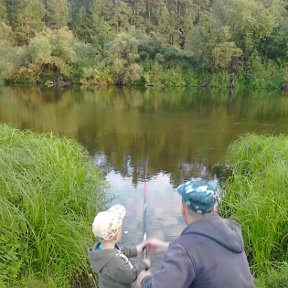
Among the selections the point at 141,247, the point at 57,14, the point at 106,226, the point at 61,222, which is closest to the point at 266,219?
the point at 141,247

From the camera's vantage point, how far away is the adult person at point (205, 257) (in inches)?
74.3

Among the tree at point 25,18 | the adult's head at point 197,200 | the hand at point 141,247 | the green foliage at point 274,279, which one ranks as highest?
the tree at point 25,18

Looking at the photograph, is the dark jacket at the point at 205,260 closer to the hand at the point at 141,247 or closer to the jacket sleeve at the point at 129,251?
the hand at the point at 141,247

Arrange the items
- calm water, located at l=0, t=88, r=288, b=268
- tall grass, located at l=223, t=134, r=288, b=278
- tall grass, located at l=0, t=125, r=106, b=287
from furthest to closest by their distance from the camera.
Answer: calm water, located at l=0, t=88, r=288, b=268 < tall grass, located at l=223, t=134, r=288, b=278 < tall grass, located at l=0, t=125, r=106, b=287

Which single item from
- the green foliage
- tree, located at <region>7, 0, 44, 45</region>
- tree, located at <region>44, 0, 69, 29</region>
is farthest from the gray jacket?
tree, located at <region>44, 0, 69, 29</region>

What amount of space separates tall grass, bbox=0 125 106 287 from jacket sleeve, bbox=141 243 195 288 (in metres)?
2.21

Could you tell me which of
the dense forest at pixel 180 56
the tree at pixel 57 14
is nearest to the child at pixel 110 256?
the dense forest at pixel 180 56

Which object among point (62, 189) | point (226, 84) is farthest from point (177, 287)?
point (226, 84)

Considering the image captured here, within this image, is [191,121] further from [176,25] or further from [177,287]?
[176,25]

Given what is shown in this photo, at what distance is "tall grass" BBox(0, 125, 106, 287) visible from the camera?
3.91 metres

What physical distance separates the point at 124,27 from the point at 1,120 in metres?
35.7

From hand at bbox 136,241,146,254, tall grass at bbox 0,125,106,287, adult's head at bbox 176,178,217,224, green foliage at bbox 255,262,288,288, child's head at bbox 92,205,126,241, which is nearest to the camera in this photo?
adult's head at bbox 176,178,217,224

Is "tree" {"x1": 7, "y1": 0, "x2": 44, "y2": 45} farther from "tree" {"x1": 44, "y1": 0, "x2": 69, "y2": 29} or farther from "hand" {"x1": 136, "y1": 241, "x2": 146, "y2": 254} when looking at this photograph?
"hand" {"x1": 136, "y1": 241, "x2": 146, "y2": 254}

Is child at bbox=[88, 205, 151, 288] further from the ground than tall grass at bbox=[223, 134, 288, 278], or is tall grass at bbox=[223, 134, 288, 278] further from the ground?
child at bbox=[88, 205, 151, 288]
